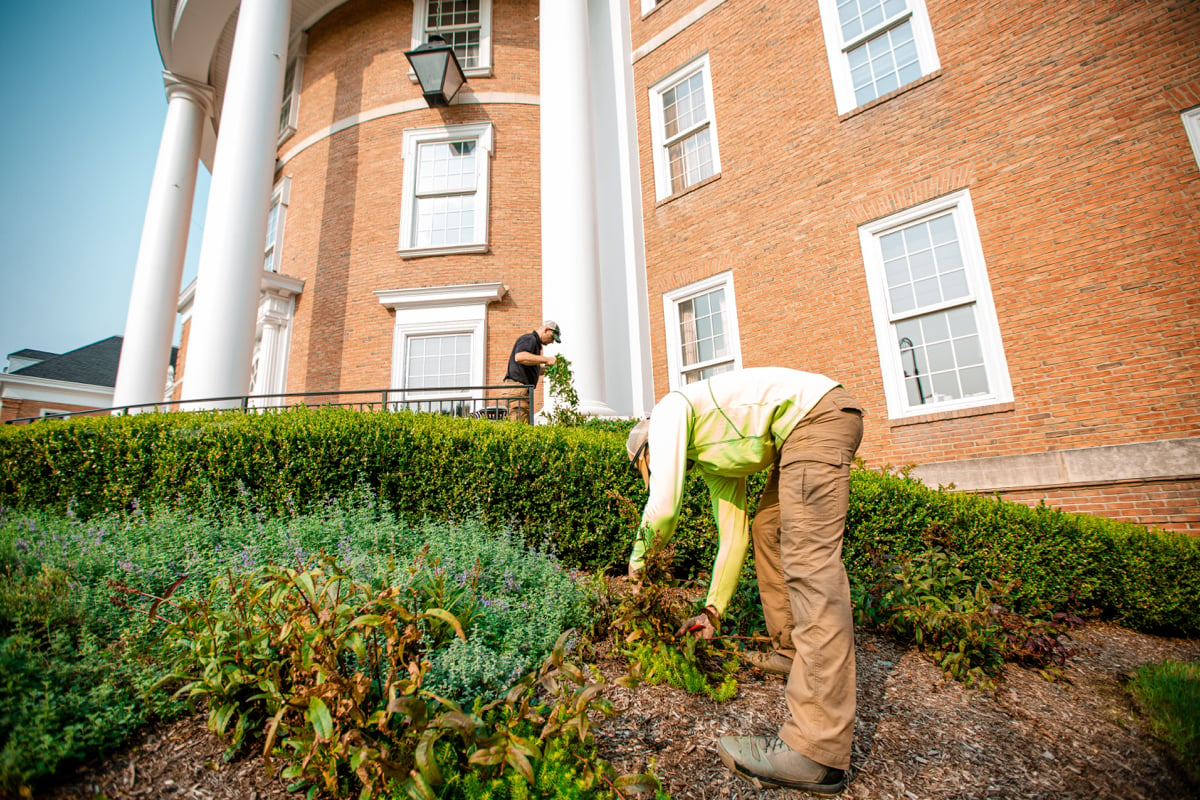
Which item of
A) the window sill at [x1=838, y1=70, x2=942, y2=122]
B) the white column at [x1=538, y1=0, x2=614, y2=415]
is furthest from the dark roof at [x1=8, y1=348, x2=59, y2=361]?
the window sill at [x1=838, y1=70, x2=942, y2=122]

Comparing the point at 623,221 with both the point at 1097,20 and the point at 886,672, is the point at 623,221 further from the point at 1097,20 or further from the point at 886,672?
the point at 886,672

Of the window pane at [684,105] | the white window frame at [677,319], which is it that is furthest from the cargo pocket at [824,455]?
the window pane at [684,105]

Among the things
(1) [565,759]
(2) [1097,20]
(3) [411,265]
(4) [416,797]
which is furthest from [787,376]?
(3) [411,265]

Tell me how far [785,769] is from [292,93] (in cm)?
1757

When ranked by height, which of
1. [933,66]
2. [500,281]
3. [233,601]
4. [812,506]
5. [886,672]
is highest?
[933,66]

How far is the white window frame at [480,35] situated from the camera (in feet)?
41.6

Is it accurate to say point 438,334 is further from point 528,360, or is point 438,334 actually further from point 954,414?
point 954,414

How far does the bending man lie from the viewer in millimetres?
2066

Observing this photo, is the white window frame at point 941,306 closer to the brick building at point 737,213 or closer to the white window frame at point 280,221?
the brick building at point 737,213

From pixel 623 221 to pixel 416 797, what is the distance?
404 inches

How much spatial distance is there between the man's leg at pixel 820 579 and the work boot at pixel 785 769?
52mm

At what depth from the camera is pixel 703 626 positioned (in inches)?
108

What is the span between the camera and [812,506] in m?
2.28

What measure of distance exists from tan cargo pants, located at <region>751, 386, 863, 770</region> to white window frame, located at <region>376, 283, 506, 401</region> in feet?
31.5
